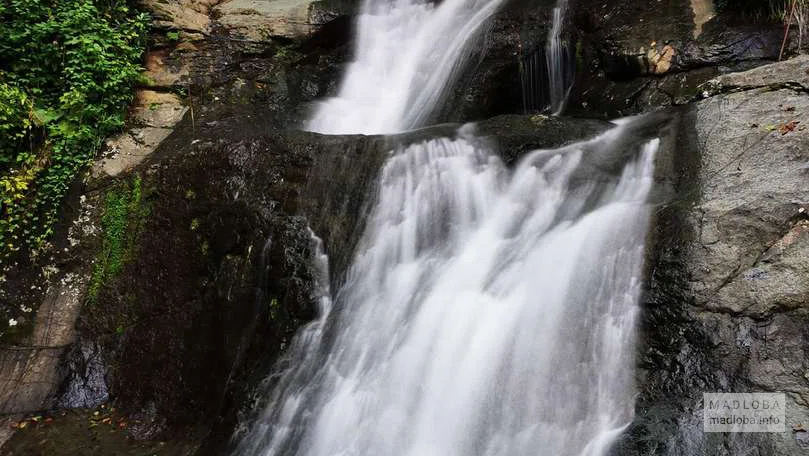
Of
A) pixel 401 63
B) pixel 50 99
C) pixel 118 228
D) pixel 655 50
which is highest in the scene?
pixel 401 63

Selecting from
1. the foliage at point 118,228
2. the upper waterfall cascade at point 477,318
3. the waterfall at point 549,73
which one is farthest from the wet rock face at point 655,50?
the foliage at point 118,228

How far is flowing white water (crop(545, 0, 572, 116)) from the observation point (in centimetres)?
797

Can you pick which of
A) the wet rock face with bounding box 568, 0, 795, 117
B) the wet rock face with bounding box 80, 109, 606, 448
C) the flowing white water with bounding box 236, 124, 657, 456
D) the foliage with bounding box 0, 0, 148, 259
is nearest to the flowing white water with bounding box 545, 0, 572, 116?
the wet rock face with bounding box 568, 0, 795, 117

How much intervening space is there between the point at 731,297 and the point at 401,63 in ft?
25.0

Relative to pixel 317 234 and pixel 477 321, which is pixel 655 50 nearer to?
pixel 477 321

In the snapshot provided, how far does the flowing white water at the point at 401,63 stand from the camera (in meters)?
8.84

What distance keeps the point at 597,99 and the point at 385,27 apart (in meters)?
4.84

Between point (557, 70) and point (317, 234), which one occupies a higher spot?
point (557, 70)

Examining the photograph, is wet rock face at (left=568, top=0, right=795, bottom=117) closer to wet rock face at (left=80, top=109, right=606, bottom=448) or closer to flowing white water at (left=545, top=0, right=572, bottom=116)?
flowing white water at (left=545, top=0, right=572, bottom=116)

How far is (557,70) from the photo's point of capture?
807cm

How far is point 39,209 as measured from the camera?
6.65 metres

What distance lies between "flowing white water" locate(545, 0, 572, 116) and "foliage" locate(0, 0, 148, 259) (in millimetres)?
6318

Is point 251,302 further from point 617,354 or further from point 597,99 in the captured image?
point 597,99

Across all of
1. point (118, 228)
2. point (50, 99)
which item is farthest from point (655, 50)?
point (50, 99)
